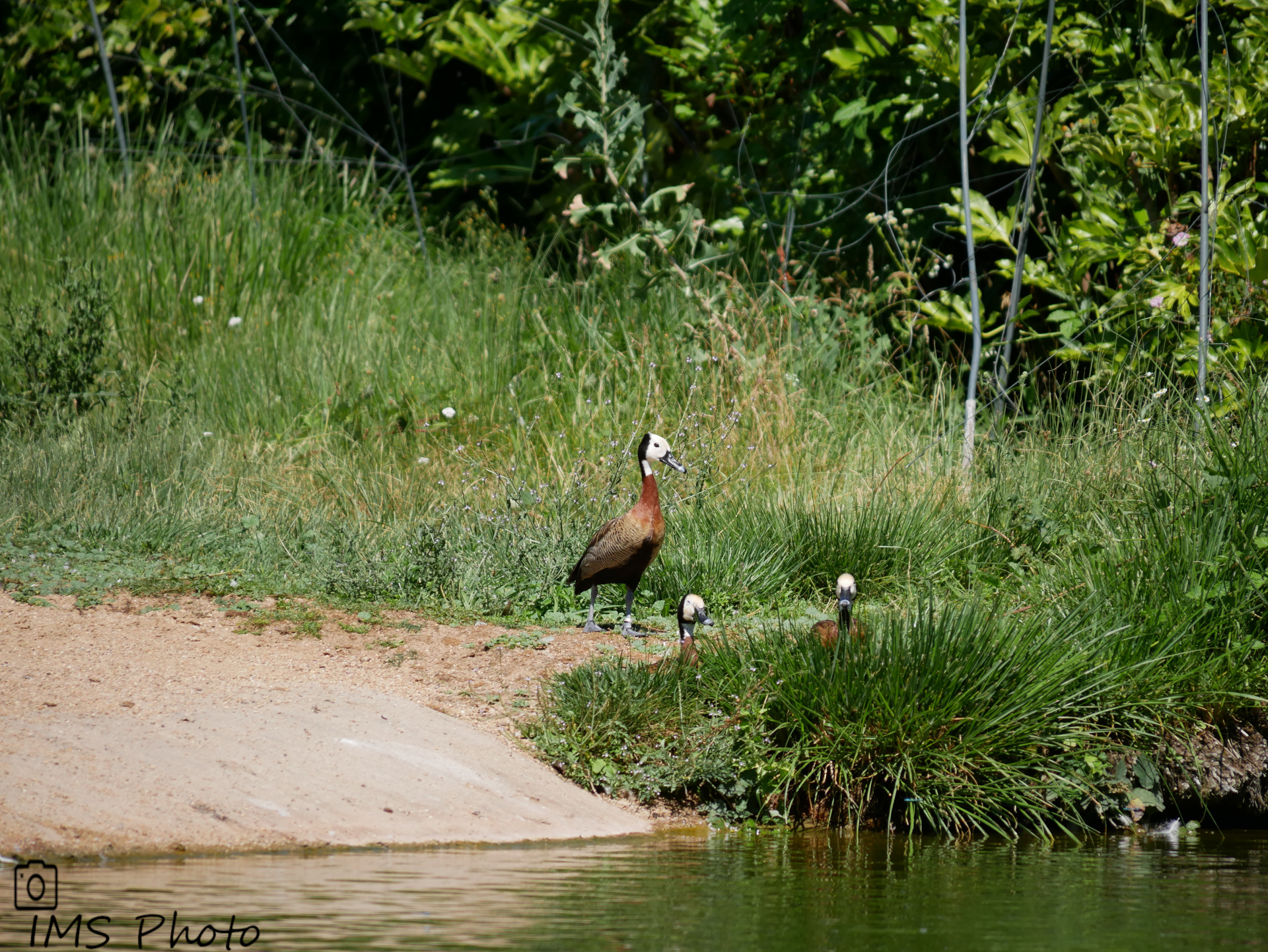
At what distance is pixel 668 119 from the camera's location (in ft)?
41.1

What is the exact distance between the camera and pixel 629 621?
673 cm

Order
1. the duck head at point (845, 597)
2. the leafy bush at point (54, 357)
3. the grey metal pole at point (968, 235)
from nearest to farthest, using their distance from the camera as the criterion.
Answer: the duck head at point (845, 597) < the grey metal pole at point (968, 235) < the leafy bush at point (54, 357)

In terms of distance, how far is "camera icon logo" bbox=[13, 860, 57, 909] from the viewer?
3539mm

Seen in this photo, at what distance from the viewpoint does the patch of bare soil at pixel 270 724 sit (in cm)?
441

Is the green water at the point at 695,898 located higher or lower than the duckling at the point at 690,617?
lower

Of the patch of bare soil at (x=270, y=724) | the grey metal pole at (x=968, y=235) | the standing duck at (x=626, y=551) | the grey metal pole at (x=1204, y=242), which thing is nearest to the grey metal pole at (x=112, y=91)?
the patch of bare soil at (x=270, y=724)

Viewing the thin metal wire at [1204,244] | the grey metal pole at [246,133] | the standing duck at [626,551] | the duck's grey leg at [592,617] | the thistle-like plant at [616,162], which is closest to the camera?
the standing duck at [626,551]

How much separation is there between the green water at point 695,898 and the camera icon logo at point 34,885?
1.4 inches

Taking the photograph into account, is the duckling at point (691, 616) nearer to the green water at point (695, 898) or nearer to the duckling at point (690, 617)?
the duckling at point (690, 617)

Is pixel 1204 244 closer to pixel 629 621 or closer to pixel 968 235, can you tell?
pixel 968 235

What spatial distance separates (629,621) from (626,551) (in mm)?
451

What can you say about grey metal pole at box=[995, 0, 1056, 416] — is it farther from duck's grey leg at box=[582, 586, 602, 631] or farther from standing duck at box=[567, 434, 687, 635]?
duck's grey leg at box=[582, 586, 602, 631]

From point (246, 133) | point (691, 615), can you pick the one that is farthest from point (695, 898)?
point (246, 133)

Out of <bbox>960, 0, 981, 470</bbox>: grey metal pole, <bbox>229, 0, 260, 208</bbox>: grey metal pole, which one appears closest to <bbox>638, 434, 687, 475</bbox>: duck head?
<bbox>960, 0, 981, 470</bbox>: grey metal pole
